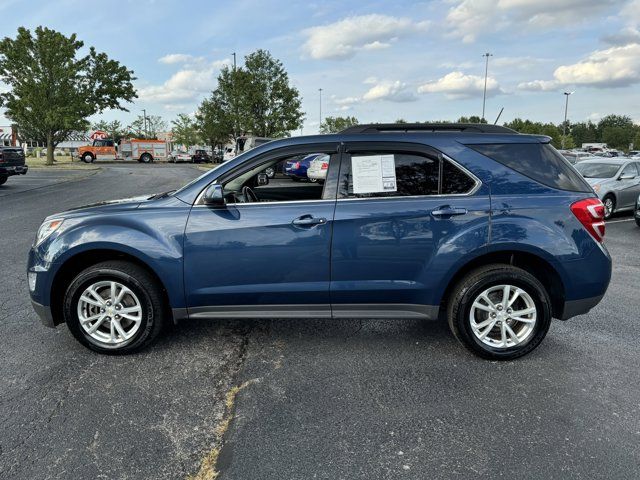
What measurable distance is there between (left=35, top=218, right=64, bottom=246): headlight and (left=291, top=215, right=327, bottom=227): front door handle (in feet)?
6.24

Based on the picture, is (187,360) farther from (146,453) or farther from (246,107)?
(246,107)

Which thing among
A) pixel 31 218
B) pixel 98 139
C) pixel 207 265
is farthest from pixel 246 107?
pixel 207 265

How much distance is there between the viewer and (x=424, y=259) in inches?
143

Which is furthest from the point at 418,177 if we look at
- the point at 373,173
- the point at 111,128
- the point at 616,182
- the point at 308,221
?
the point at 111,128

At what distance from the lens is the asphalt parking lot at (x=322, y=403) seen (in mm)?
2580

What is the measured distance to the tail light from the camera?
3.65m

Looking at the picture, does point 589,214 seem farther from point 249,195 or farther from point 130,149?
point 130,149

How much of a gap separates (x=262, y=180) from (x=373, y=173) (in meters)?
1.30

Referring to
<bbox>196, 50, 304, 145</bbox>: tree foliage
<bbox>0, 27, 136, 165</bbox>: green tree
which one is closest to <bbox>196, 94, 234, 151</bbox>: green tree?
<bbox>196, 50, 304, 145</bbox>: tree foliage

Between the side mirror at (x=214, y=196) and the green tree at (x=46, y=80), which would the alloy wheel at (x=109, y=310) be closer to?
the side mirror at (x=214, y=196)

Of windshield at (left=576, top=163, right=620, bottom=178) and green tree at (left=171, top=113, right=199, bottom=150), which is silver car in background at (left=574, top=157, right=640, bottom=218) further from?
green tree at (left=171, top=113, right=199, bottom=150)

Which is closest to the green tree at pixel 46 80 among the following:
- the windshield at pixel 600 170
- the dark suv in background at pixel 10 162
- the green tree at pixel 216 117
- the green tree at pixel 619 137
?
the green tree at pixel 216 117

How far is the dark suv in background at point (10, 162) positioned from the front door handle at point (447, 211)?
18973 mm

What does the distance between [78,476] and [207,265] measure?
63.2 inches
